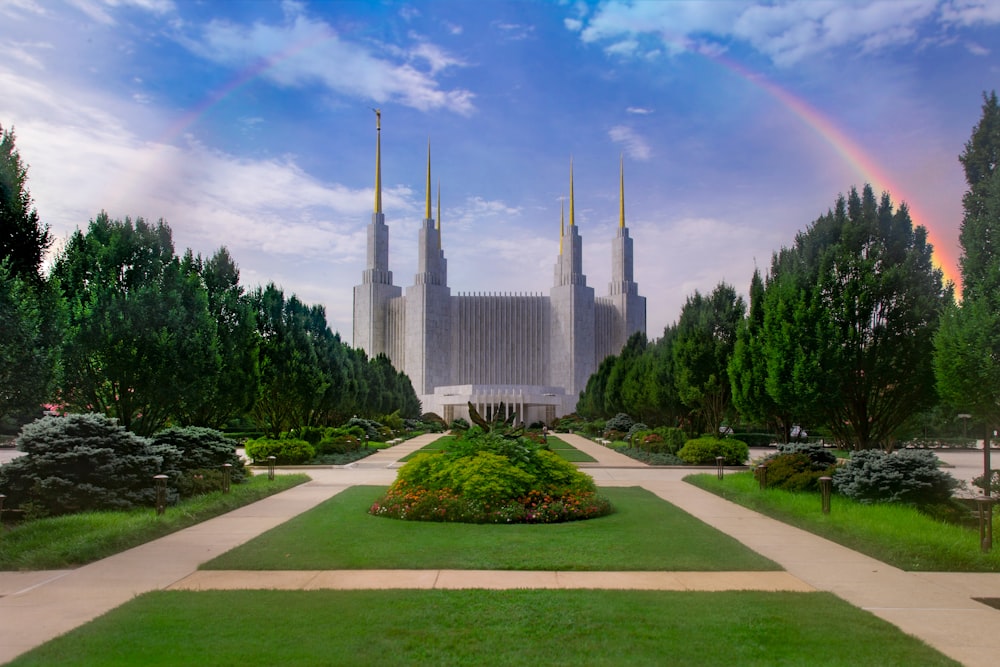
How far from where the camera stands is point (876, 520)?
12.1 metres

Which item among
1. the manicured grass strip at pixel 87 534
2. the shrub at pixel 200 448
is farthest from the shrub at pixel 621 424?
the manicured grass strip at pixel 87 534

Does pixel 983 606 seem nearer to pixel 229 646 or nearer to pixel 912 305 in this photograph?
pixel 229 646

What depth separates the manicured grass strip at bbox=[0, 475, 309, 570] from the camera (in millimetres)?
9305

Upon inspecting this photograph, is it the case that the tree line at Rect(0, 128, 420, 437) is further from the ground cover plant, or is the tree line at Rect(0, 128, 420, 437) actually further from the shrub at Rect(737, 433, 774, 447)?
the shrub at Rect(737, 433, 774, 447)

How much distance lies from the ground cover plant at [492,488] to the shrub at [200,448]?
4913mm

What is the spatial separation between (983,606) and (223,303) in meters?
18.1

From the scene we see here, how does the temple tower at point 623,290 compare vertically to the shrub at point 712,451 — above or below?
above

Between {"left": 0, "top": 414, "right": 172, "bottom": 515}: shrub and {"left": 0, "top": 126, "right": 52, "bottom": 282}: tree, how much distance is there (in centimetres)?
251

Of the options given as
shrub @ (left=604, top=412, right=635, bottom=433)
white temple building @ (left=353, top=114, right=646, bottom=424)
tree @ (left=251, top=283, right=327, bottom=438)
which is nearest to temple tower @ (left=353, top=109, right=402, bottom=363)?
white temple building @ (left=353, top=114, right=646, bottom=424)

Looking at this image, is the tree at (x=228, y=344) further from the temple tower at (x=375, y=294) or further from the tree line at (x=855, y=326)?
the temple tower at (x=375, y=294)

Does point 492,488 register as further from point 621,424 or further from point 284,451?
point 621,424

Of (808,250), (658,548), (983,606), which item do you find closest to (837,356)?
(808,250)

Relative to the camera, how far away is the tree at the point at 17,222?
37.6 ft

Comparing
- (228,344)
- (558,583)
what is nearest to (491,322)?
(228,344)
